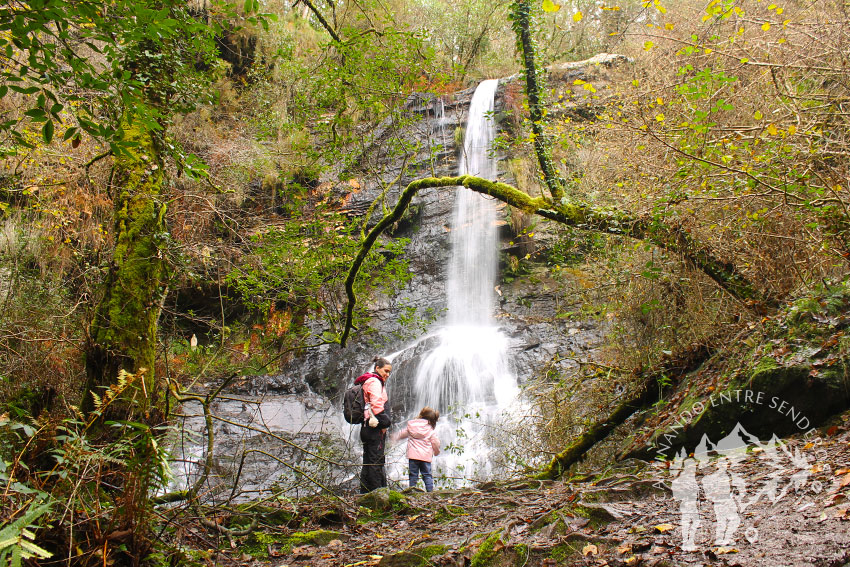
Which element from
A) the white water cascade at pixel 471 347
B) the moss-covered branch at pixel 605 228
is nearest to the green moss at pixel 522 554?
the moss-covered branch at pixel 605 228

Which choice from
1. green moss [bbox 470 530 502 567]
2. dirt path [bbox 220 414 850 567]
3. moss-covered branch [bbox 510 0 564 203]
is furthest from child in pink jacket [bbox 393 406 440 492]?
green moss [bbox 470 530 502 567]

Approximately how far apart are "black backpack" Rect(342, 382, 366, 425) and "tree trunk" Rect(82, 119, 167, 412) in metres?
2.52

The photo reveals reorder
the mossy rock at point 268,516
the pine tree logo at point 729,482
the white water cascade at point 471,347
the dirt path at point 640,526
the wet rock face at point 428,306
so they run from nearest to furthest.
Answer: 1. the dirt path at point 640,526
2. the pine tree logo at point 729,482
3. the mossy rock at point 268,516
4. the white water cascade at point 471,347
5. the wet rock face at point 428,306

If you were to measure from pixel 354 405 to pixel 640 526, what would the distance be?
3.96 meters

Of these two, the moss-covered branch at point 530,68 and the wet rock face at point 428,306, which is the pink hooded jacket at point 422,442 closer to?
the wet rock face at point 428,306

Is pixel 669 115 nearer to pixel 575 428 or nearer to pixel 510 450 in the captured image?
pixel 575 428

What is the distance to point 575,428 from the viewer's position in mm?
6418

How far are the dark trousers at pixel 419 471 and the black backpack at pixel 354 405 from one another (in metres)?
0.99

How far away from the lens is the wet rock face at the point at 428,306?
10.4m

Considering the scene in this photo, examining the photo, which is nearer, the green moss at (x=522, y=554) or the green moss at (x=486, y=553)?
the green moss at (x=522, y=554)

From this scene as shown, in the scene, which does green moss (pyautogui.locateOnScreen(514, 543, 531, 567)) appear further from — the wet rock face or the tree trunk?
the wet rock face

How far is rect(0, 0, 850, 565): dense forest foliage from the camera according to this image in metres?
2.56

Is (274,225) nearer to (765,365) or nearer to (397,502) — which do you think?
(397,502)

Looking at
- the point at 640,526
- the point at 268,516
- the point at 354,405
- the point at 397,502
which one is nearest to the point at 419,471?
the point at 354,405
